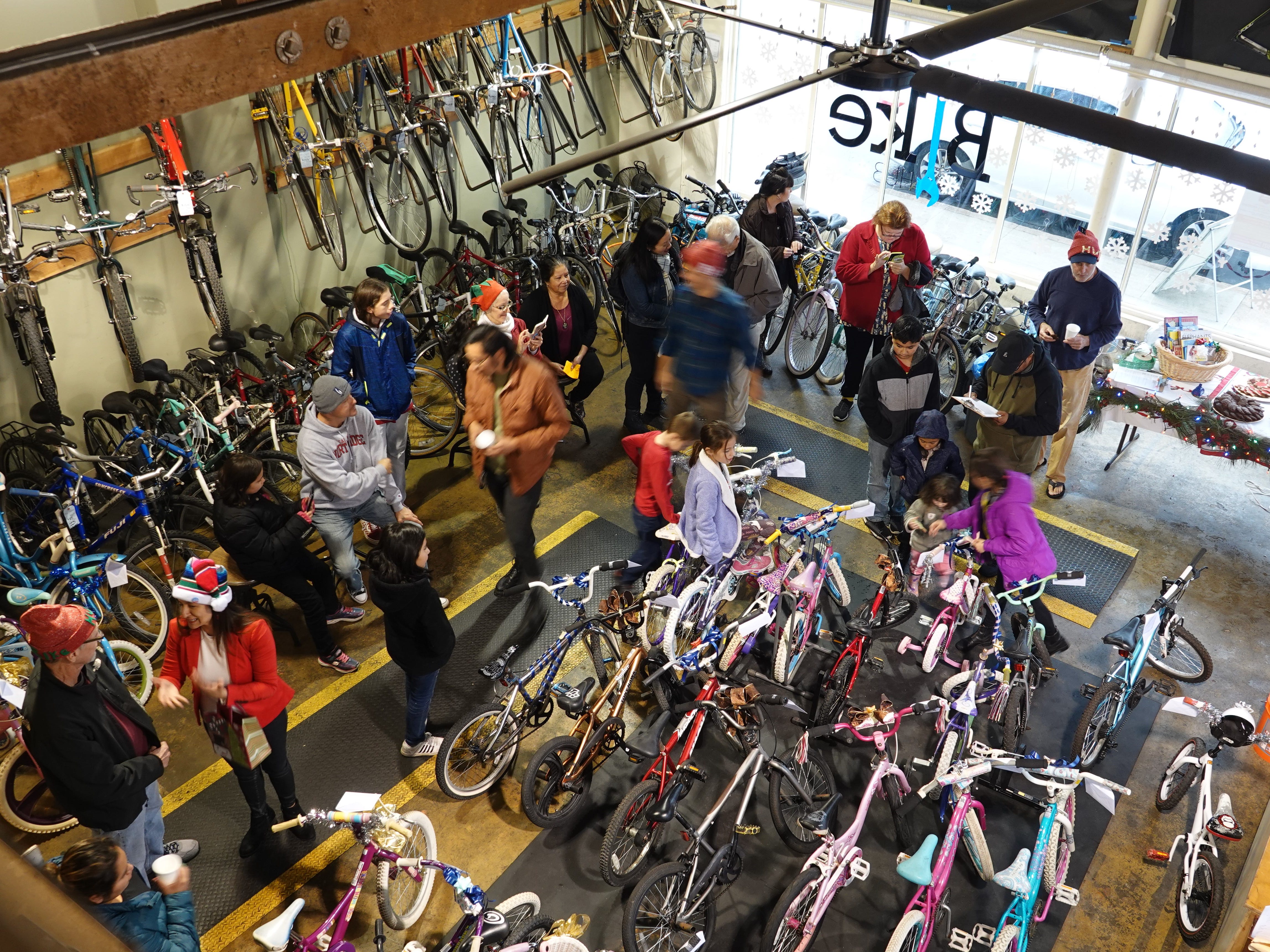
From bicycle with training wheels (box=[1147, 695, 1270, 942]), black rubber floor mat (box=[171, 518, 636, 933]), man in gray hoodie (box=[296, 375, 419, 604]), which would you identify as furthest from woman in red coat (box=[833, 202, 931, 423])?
man in gray hoodie (box=[296, 375, 419, 604])

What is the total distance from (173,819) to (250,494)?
5.95 feet

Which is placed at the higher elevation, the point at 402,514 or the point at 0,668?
the point at 402,514

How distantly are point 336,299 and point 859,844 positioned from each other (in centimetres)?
558

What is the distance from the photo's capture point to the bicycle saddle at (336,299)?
809 centimetres

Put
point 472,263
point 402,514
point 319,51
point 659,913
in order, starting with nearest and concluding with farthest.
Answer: point 319,51 → point 659,913 → point 402,514 → point 472,263

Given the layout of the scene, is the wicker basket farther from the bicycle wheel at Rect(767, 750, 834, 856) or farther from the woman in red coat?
the bicycle wheel at Rect(767, 750, 834, 856)

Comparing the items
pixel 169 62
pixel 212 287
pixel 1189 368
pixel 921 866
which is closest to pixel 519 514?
pixel 921 866

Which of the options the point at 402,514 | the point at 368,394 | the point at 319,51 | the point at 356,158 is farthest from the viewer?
the point at 356,158

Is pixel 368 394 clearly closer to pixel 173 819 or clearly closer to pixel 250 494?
pixel 250 494

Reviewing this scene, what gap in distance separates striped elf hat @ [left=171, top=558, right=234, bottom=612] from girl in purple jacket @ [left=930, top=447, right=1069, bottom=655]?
154 inches

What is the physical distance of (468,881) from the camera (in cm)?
421

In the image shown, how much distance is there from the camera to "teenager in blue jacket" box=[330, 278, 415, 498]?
641cm

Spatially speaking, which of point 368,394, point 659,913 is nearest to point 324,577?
point 368,394

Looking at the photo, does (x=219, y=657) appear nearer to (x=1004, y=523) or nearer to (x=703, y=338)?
(x=703, y=338)
